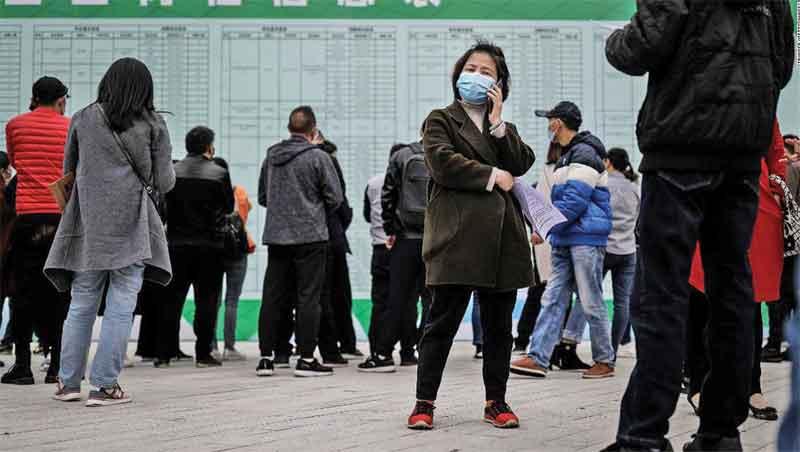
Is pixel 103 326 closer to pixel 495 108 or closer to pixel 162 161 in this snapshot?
pixel 162 161

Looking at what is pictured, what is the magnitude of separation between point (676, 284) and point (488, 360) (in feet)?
4.72

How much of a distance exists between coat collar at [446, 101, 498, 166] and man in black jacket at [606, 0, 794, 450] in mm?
1256

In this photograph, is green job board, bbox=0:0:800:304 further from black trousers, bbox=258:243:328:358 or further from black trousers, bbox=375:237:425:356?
black trousers, bbox=258:243:328:358

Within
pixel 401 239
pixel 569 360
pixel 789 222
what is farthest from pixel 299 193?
pixel 789 222

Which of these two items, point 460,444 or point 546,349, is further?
point 546,349

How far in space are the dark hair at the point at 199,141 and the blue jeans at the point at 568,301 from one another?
→ 9.05 ft

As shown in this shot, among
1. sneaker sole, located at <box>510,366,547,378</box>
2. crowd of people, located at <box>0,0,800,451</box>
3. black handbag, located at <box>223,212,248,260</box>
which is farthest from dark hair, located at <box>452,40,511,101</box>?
black handbag, located at <box>223,212,248,260</box>

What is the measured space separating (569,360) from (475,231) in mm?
3424

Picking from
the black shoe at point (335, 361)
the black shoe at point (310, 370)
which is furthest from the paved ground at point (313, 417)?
the black shoe at point (335, 361)

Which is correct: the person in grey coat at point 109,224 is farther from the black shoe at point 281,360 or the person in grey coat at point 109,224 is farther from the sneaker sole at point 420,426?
the black shoe at point 281,360

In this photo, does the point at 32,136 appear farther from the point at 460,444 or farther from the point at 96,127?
the point at 460,444

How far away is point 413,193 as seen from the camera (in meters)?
7.36

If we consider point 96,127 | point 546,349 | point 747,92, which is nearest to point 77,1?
point 96,127

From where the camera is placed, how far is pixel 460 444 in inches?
151
